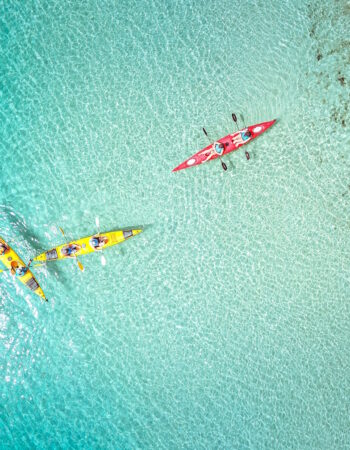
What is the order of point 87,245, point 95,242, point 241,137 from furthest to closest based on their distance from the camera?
1. point 87,245
2. point 95,242
3. point 241,137

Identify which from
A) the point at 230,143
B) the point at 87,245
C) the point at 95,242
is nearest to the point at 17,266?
the point at 87,245

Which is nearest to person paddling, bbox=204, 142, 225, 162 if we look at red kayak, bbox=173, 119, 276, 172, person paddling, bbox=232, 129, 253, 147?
red kayak, bbox=173, 119, 276, 172

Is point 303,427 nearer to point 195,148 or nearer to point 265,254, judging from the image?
point 265,254

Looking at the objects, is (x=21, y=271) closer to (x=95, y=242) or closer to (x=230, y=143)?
(x=95, y=242)

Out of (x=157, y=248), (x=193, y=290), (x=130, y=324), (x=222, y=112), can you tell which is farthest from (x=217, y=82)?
(x=130, y=324)

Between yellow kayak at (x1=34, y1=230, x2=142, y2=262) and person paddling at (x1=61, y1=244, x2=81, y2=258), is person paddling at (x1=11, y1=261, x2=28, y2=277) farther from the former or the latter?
person paddling at (x1=61, y1=244, x2=81, y2=258)

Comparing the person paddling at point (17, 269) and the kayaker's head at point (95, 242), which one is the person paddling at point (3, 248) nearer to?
the person paddling at point (17, 269)

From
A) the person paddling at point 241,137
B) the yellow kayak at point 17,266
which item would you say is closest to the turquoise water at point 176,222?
the yellow kayak at point 17,266
